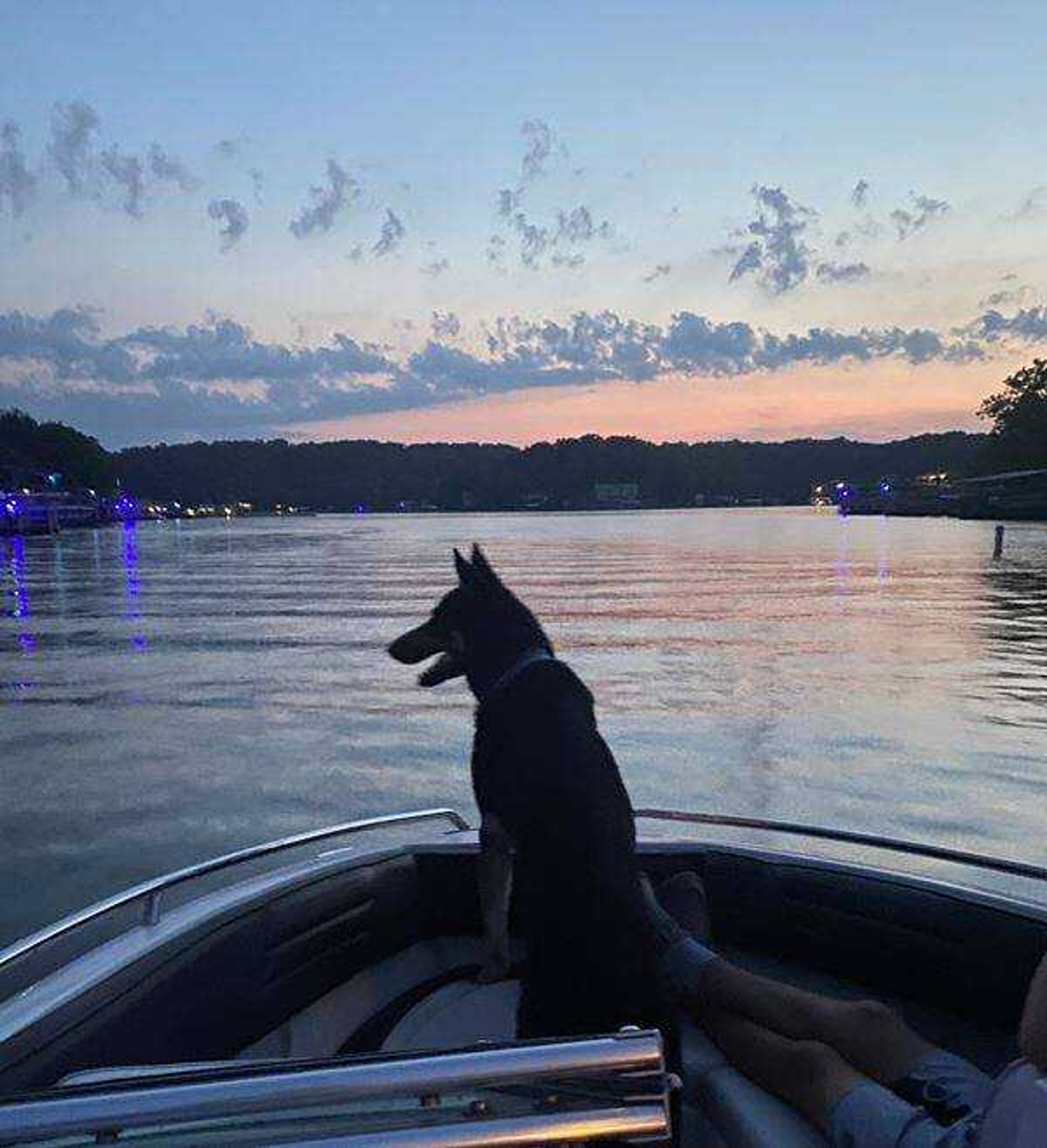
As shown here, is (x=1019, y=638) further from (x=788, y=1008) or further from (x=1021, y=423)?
(x=1021, y=423)

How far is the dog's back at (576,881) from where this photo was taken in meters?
3.11

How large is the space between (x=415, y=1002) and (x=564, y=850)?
5.13ft

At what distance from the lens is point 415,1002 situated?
14.1 ft

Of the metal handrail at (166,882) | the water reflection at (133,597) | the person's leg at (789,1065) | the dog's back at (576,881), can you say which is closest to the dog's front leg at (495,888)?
the dog's back at (576,881)

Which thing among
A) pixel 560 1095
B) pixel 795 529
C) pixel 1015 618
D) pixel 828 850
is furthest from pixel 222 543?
pixel 560 1095

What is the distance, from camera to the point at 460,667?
446 cm

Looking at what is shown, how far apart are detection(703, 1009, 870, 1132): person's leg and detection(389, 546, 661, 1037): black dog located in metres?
0.39

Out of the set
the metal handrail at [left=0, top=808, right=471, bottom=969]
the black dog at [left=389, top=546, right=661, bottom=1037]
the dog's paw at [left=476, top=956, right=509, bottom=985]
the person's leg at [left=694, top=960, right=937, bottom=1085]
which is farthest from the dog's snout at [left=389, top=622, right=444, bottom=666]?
the person's leg at [left=694, top=960, right=937, bottom=1085]

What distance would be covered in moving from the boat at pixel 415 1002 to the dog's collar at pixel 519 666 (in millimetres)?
1130

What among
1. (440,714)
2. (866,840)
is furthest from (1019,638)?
(866,840)

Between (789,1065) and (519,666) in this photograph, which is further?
(519,666)

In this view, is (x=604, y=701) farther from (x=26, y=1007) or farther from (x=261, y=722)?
(x=26, y=1007)

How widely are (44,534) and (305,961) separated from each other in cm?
14793

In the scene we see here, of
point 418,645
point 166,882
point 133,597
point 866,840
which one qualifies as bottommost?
point 133,597
